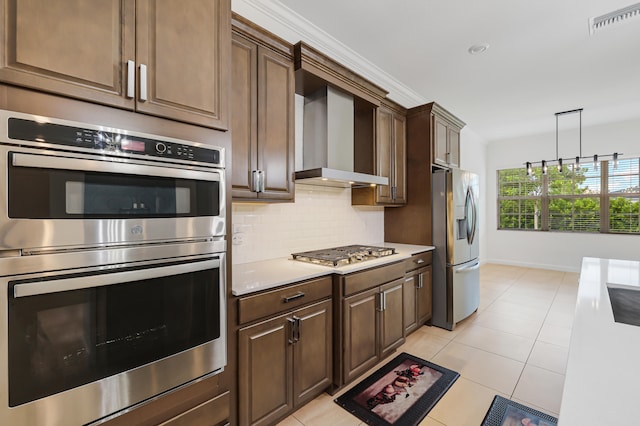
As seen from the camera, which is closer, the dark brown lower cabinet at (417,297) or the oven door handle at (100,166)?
the oven door handle at (100,166)

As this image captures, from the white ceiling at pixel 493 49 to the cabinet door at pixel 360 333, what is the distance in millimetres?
2363

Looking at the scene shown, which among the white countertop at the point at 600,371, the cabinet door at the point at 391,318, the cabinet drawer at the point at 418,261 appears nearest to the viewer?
the white countertop at the point at 600,371

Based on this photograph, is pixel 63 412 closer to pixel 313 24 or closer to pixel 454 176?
pixel 313 24

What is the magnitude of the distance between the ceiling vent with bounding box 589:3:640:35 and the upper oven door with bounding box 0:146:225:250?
348 centimetres

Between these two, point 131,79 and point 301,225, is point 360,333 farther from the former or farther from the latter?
point 131,79

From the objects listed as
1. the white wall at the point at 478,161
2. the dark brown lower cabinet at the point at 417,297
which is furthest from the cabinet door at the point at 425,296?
the white wall at the point at 478,161

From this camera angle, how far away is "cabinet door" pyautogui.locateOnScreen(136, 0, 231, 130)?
47.8 inches

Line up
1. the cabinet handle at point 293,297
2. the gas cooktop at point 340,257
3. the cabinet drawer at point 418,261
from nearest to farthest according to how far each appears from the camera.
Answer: the cabinet handle at point 293,297
the gas cooktop at point 340,257
the cabinet drawer at point 418,261

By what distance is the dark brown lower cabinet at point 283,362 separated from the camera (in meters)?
1.62

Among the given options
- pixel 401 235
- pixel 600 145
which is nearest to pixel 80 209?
pixel 401 235

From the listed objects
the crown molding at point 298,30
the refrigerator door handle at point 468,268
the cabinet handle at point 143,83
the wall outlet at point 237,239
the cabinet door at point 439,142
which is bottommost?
the refrigerator door handle at point 468,268

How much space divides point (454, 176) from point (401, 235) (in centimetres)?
96

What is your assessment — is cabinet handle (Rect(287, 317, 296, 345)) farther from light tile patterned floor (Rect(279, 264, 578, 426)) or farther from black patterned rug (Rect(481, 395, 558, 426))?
black patterned rug (Rect(481, 395, 558, 426))

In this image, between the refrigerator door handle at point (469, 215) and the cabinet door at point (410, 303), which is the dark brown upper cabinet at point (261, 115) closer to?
the cabinet door at point (410, 303)
